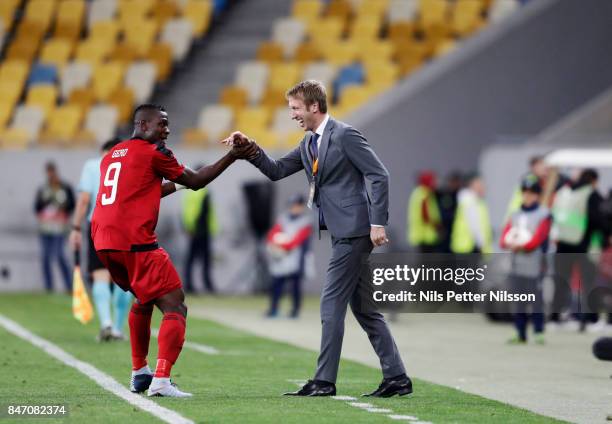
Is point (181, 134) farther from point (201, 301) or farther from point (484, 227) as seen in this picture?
point (484, 227)

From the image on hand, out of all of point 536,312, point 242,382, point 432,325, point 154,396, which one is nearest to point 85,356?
point 242,382

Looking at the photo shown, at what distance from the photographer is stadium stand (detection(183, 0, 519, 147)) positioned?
27.9m

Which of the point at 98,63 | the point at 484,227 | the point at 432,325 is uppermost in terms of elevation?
the point at 98,63

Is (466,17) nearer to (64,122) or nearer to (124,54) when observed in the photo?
(124,54)

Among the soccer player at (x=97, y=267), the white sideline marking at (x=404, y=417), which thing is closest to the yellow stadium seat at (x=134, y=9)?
the soccer player at (x=97, y=267)

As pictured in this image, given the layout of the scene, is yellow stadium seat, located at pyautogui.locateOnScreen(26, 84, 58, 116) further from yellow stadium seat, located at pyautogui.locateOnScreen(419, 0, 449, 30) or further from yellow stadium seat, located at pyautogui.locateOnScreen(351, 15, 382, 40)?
yellow stadium seat, located at pyautogui.locateOnScreen(419, 0, 449, 30)

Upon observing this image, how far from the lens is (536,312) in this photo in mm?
16359

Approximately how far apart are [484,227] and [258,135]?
7.24 meters

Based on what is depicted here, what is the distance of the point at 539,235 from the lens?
17.2 meters

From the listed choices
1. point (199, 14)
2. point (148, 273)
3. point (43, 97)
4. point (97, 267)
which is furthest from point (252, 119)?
point (148, 273)

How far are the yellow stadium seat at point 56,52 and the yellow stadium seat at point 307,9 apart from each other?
474cm

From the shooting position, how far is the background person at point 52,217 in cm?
2525

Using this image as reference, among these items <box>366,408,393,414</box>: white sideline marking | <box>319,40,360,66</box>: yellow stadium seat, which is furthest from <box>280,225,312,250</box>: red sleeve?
<box>366,408,393,414</box>: white sideline marking

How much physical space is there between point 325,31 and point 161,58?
10.8 ft
